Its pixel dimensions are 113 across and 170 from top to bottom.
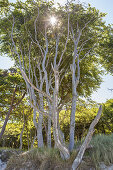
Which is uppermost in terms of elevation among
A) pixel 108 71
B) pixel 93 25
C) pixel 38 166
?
pixel 93 25

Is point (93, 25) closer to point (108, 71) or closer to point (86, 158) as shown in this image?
point (108, 71)

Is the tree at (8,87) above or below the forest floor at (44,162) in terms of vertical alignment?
above

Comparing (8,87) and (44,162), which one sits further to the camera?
(8,87)

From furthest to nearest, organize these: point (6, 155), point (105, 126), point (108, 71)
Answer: point (105, 126) < point (108, 71) < point (6, 155)

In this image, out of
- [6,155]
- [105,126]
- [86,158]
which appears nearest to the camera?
[86,158]

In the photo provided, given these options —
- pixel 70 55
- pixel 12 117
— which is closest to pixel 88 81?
pixel 70 55

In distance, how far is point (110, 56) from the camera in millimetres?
12352

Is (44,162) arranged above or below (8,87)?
below

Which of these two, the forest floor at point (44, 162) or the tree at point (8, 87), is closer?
the forest floor at point (44, 162)

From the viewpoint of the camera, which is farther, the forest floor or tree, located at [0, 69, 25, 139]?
tree, located at [0, 69, 25, 139]

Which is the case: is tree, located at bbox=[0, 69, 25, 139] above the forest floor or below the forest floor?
above

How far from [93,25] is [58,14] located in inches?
95.6

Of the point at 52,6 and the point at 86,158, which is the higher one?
the point at 52,6

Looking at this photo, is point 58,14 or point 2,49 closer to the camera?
point 58,14
